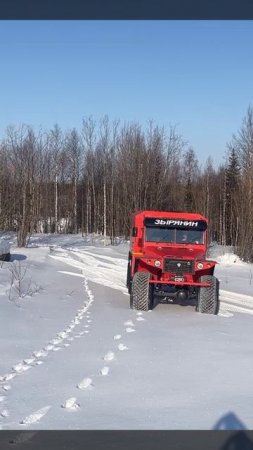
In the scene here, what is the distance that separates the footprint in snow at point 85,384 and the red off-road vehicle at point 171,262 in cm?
699

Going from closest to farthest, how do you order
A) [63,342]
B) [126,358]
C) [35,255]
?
[126,358]
[63,342]
[35,255]

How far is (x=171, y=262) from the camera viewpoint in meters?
14.9

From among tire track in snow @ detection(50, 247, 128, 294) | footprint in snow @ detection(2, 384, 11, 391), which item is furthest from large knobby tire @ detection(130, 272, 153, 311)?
footprint in snow @ detection(2, 384, 11, 391)

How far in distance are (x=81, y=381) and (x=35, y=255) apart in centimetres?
2283

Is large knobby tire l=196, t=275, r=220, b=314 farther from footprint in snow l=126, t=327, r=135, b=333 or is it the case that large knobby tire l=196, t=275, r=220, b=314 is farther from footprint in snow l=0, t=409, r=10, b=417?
footprint in snow l=0, t=409, r=10, b=417

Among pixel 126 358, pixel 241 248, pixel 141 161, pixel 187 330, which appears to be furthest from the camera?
pixel 141 161

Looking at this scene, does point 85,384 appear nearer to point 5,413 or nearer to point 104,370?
point 104,370

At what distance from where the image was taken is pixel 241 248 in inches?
1355

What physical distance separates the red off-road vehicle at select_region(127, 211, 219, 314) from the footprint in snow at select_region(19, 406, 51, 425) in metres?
8.36

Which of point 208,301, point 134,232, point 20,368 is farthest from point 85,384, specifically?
point 134,232
